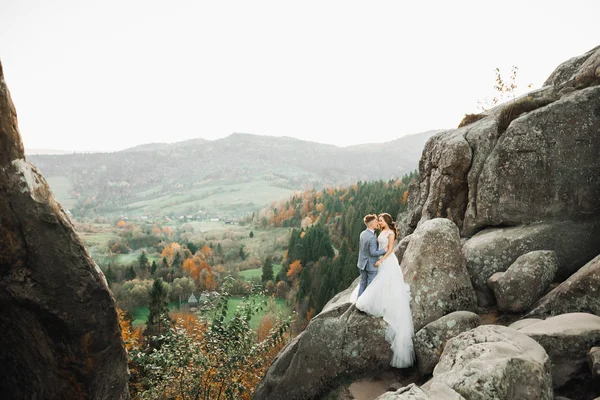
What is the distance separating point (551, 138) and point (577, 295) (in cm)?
629

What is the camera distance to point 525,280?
11406 millimetres

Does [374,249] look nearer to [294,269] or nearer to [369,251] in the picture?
[369,251]

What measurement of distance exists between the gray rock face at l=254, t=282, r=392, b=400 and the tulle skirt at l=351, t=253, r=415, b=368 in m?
0.28

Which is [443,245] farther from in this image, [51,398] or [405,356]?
[51,398]

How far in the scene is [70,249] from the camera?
9.97 metres

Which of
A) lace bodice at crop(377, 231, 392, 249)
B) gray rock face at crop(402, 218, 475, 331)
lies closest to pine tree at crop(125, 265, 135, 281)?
lace bodice at crop(377, 231, 392, 249)

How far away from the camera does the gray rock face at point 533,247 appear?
12.4m

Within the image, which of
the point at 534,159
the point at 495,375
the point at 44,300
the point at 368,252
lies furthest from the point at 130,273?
the point at 495,375

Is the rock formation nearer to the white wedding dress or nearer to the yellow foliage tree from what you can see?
the white wedding dress

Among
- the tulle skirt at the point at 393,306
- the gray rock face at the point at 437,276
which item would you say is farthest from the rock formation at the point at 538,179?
the tulle skirt at the point at 393,306

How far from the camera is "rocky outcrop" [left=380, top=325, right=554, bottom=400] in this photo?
22.5 feet

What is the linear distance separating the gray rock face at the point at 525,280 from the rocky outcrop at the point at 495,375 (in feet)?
12.3

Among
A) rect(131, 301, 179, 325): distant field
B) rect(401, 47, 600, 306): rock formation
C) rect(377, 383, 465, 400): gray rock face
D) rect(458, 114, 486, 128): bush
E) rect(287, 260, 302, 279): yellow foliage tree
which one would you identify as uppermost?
rect(458, 114, 486, 128): bush

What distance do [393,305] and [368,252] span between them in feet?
6.19
